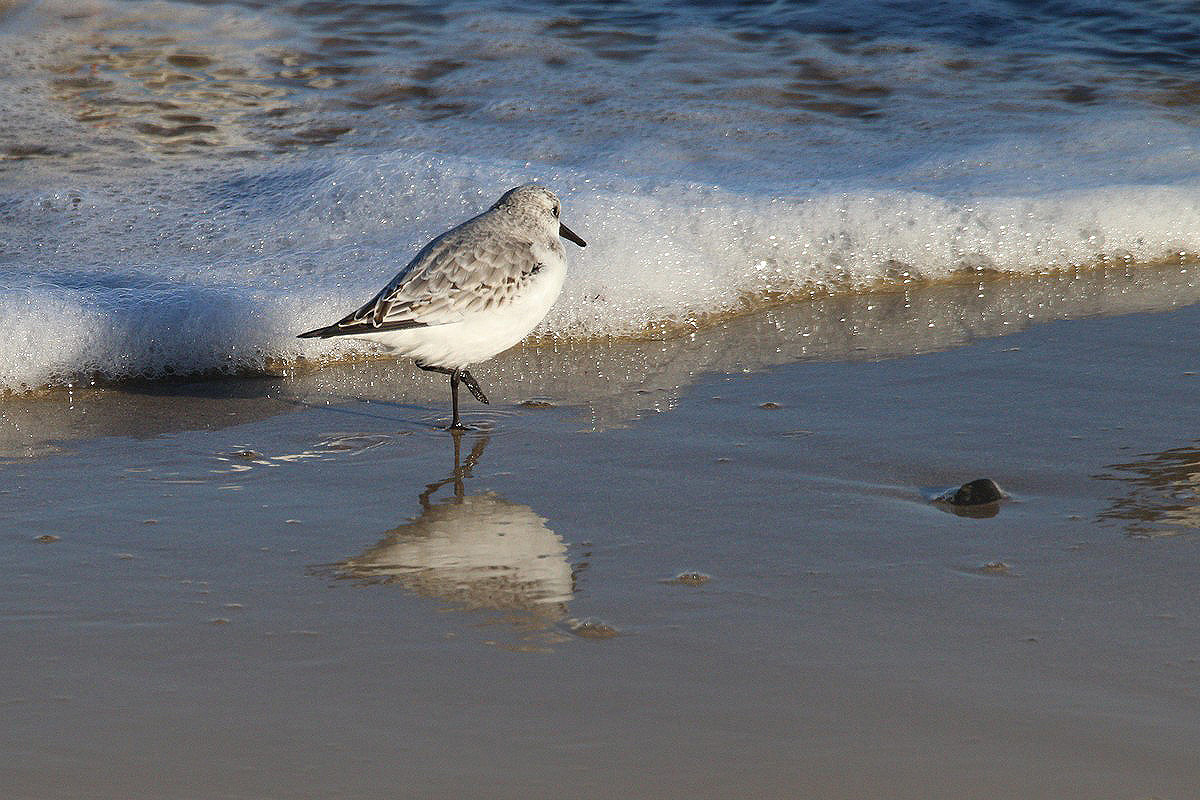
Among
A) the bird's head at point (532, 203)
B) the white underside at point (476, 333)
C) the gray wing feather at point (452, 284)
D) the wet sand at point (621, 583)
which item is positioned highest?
the bird's head at point (532, 203)

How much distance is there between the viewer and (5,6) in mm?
9641

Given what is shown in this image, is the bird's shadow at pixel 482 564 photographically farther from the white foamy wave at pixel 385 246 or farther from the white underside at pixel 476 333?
the white foamy wave at pixel 385 246

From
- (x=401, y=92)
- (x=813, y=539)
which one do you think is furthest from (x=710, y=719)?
(x=401, y=92)

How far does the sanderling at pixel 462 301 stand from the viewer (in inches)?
163

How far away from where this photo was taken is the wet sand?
7.80 ft

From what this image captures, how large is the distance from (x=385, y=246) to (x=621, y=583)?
3124mm

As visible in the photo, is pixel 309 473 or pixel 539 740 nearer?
pixel 539 740

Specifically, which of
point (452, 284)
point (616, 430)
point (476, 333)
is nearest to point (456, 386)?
point (476, 333)

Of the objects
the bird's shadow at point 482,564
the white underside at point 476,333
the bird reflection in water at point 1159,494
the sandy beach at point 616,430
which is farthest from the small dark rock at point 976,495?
the white underside at point 476,333

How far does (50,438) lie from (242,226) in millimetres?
2067

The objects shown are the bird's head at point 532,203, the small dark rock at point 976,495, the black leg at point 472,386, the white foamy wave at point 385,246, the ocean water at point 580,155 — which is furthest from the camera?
the ocean water at point 580,155

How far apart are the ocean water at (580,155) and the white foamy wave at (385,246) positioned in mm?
14

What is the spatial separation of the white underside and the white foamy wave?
910 millimetres

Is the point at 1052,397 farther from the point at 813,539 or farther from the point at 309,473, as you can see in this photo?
the point at 309,473
